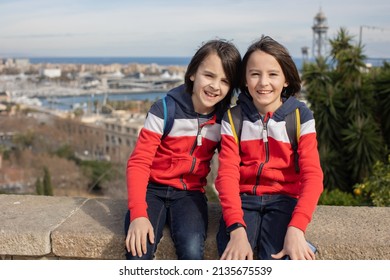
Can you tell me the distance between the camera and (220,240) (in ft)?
7.55

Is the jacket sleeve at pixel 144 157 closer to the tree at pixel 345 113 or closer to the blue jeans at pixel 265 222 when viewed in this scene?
the blue jeans at pixel 265 222

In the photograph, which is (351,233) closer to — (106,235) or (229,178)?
(229,178)

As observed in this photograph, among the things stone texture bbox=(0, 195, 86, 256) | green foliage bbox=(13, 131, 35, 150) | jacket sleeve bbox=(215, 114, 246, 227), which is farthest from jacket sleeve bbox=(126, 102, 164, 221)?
green foliage bbox=(13, 131, 35, 150)

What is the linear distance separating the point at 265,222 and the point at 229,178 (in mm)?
271

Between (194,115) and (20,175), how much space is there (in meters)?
43.8

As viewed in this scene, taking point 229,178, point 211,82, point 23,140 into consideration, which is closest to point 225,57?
point 211,82

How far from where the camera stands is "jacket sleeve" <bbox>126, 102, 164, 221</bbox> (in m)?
2.45

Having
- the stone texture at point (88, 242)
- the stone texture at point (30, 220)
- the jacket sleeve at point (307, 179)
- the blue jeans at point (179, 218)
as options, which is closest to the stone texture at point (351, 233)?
the jacket sleeve at point (307, 179)

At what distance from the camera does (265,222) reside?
7.63 ft

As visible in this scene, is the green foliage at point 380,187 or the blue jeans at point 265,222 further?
the green foliage at point 380,187

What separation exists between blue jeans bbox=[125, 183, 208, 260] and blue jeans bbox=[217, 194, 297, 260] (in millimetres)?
112

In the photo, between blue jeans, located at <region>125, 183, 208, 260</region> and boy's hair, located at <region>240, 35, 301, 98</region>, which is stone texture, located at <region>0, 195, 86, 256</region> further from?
boy's hair, located at <region>240, 35, 301, 98</region>

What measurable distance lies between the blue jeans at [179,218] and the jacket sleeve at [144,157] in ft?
0.38

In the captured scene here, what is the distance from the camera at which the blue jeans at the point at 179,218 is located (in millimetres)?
2271
